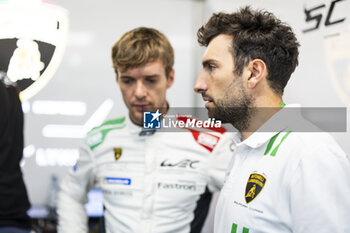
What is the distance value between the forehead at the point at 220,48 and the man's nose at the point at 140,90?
11.6 inches

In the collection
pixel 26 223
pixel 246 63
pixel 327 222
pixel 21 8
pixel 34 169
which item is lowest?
pixel 34 169

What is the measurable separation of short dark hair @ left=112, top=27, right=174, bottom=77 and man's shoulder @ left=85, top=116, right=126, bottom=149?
21 centimetres

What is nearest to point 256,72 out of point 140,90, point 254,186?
point 254,186

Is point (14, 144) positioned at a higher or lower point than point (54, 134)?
higher

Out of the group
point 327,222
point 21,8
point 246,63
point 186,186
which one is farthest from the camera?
point 186,186

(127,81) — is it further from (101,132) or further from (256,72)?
(256,72)

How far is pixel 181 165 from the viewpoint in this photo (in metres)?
1.18

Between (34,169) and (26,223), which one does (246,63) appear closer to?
(26,223)

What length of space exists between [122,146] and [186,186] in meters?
0.27

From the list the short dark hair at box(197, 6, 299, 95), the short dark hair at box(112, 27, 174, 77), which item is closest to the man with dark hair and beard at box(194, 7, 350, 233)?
the short dark hair at box(197, 6, 299, 95)

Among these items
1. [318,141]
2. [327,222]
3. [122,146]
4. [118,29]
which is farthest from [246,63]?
[118,29]

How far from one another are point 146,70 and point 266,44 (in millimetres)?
455

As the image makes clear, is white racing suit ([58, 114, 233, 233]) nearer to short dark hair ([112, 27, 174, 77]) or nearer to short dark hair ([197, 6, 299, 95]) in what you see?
short dark hair ([112, 27, 174, 77])

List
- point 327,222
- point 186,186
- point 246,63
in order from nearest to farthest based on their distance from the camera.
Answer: point 327,222
point 246,63
point 186,186
